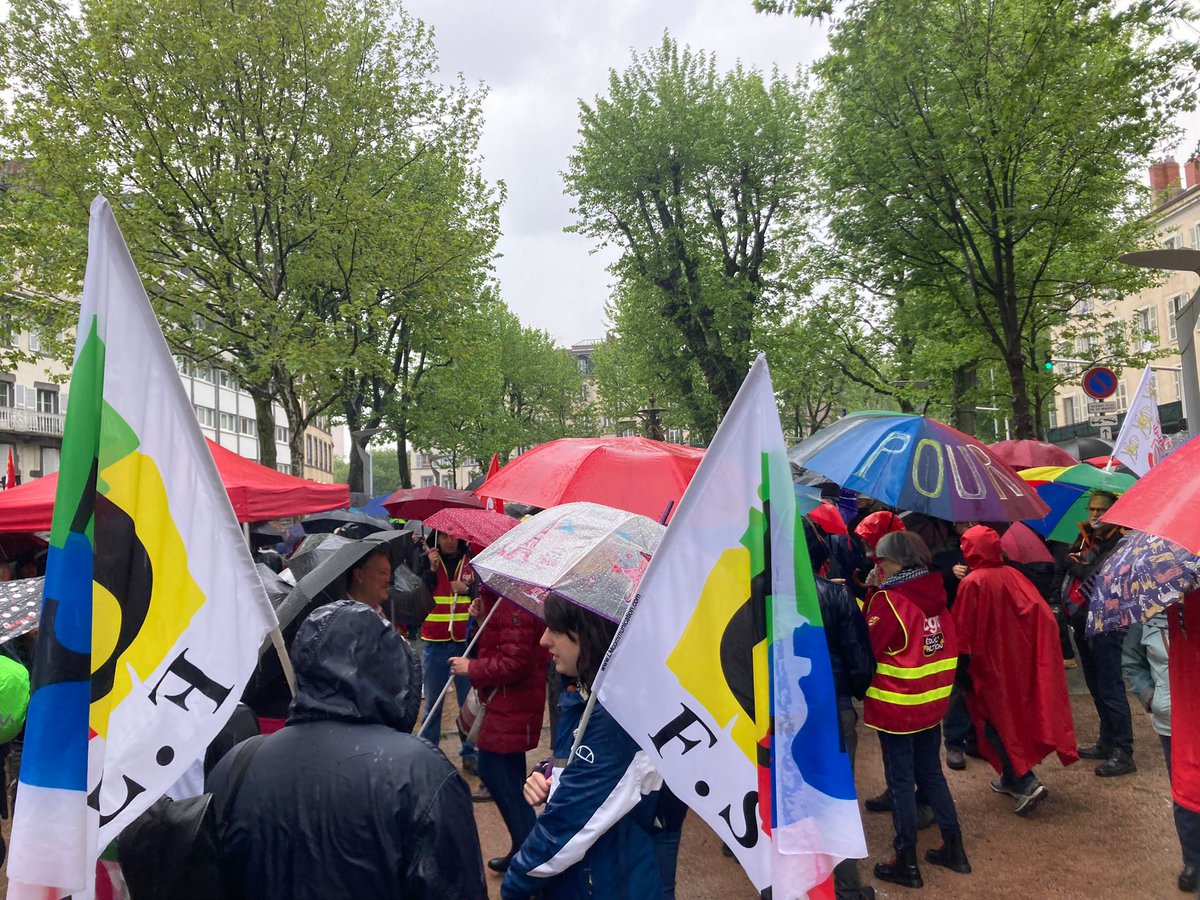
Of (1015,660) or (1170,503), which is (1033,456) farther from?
(1170,503)

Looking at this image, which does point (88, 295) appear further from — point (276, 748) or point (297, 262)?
point (297, 262)

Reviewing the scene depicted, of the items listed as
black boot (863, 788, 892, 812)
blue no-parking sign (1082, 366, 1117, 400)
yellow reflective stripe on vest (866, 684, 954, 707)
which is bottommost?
black boot (863, 788, 892, 812)

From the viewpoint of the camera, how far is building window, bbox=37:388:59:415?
137 feet

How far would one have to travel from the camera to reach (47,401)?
138 ft

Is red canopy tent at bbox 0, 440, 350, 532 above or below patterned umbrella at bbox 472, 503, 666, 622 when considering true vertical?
above

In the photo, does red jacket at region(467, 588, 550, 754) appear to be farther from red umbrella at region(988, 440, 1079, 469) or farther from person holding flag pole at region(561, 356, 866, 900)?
red umbrella at region(988, 440, 1079, 469)

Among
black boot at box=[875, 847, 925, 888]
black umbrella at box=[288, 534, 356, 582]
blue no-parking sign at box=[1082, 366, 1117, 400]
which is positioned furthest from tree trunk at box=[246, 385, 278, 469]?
black boot at box=[875, 847, 925, 888]

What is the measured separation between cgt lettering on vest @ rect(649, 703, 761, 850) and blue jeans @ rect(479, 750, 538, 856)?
2.20m

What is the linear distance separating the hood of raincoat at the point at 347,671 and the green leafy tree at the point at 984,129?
10.6 m

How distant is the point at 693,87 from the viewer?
25969mm

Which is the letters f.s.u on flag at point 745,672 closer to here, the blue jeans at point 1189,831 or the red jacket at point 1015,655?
the blue jeans at point 1189,831

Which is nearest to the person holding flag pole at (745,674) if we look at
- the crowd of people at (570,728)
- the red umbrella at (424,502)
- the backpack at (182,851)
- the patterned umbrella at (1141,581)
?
the crowd of people at (570,728)

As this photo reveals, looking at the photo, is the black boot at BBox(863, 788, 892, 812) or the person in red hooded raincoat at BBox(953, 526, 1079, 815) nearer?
the person in red hooded raincoat at BBox(953, 526, 1079, 815)

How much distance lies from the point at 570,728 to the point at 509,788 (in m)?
1.78
